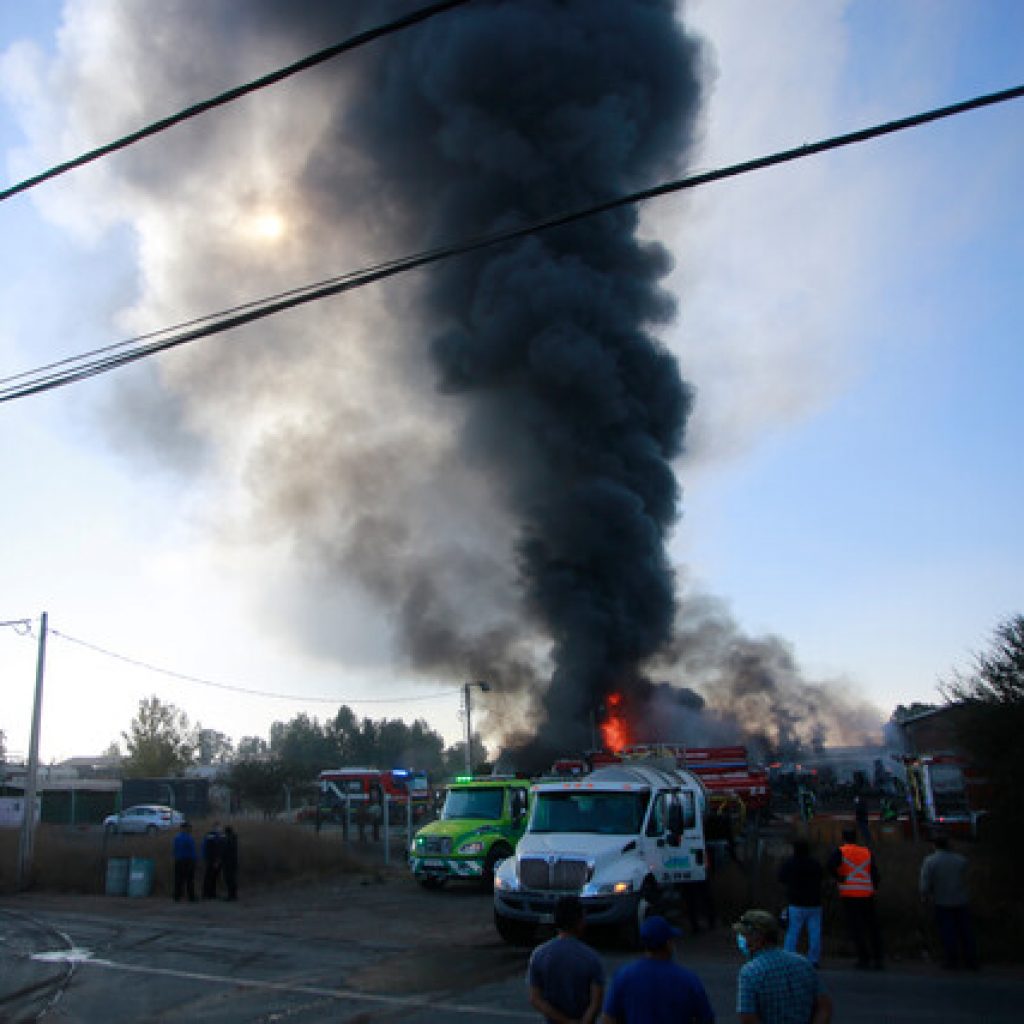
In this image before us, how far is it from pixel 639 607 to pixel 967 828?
15897 millimetres

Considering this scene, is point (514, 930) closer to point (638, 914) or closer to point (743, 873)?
point (638, 914)

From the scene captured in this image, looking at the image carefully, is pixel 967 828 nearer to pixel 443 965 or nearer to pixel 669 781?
pixel 669 781

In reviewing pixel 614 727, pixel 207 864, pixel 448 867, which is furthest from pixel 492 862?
pixel 614 727

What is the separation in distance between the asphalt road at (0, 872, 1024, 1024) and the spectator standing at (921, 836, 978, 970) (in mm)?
228

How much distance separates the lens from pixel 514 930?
10.1 metres

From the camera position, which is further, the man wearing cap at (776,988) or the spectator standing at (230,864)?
the spectator standing at (230,864)

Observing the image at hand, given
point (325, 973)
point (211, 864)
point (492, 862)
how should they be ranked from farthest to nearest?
point (211, 864), point (492, 862), point (325, 973)

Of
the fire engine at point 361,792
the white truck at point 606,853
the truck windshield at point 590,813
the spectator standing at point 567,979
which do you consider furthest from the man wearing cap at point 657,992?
the fire engine at point 361,792

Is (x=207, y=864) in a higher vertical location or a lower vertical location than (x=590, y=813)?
lower

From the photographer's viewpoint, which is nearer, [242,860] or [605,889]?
[605,889]

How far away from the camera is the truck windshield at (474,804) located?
15266 millimetres

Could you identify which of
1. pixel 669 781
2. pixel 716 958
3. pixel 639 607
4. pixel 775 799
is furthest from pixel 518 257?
pixel 716 958

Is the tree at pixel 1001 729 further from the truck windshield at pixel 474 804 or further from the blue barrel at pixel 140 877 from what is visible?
the blue barrel at pixel 140 877

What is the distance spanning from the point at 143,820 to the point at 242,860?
14.4m
